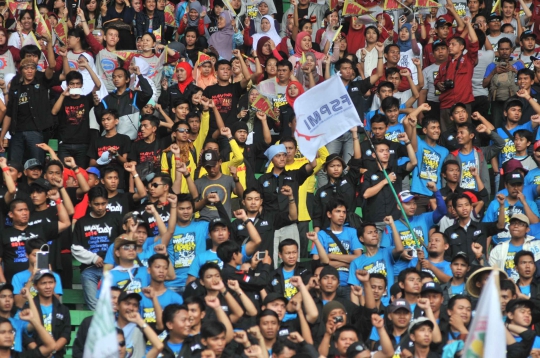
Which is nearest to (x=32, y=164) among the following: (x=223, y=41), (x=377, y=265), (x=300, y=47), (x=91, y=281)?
(x=91, y=281)

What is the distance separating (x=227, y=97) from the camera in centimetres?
1627

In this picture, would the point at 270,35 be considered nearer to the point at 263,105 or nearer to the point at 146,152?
the point at 263,105

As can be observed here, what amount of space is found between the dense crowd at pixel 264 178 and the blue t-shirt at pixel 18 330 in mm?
25

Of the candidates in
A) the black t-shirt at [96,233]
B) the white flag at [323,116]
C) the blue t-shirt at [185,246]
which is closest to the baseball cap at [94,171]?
the black t-shirt at [96,233]

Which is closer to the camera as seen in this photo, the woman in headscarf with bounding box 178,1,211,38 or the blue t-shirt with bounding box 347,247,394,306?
the blue t-shirt with bounding box 347,247,394,306

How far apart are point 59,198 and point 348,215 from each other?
3.05m

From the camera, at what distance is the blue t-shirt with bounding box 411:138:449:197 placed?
1504 centimetres

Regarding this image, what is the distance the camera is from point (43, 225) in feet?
43.5

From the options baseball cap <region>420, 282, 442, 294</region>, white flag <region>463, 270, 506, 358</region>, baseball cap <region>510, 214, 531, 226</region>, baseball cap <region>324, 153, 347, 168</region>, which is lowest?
baseball cap <region>510, 214, 531, 226</region>

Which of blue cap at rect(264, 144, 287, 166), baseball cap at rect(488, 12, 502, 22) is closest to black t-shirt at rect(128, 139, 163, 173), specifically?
blue cap at rect(264, 144, 287, 166)

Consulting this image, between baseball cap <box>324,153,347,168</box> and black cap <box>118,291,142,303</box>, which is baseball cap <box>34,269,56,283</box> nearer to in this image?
black cap <box>118,291,142,303</box>

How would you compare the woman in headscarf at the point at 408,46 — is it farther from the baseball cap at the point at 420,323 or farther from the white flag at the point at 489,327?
the white flag at the point at 489,327

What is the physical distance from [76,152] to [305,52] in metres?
3.52

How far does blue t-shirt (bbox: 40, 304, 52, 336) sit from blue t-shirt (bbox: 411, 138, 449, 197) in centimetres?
478
